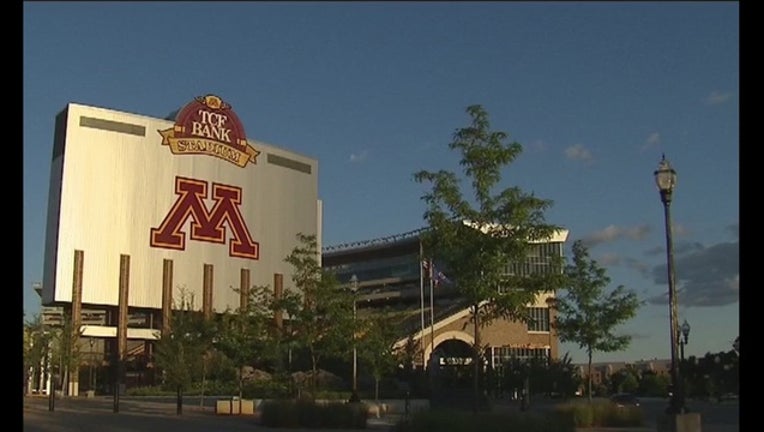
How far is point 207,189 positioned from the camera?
92.6 metres

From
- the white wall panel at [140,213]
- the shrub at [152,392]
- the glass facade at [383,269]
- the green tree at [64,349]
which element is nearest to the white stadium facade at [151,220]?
the white wall panel at [140,213]

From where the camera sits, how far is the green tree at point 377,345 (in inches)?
1721

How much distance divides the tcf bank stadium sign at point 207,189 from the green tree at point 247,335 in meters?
45.7

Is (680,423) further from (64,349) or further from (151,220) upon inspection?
(151,220)

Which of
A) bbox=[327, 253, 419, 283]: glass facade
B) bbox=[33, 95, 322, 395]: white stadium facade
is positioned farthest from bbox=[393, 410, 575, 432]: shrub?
bbox=[327, 253, 419, 283]: glass facade

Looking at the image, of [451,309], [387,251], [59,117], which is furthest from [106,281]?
[387,251]

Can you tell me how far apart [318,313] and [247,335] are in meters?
4.66

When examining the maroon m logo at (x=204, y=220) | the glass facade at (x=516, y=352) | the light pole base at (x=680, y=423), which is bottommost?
the glass facade at (x=516, y=352)

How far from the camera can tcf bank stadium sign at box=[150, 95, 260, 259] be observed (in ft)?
297

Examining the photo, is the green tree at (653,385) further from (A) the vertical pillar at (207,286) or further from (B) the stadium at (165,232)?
(A) the vertical pillar at (207,286)

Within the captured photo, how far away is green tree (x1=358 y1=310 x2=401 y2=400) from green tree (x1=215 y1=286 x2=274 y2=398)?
4.40 metres

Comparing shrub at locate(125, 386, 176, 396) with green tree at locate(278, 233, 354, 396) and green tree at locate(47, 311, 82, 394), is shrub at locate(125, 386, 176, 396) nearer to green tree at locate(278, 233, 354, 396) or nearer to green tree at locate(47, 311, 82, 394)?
green tree at locate(47, 311, 82, 394)
